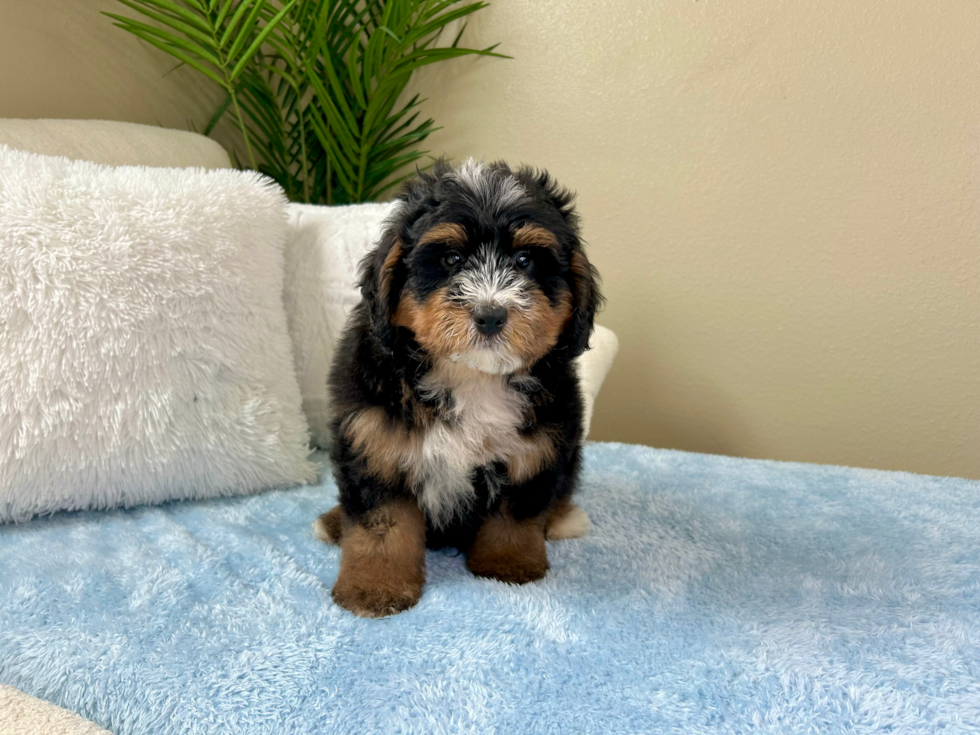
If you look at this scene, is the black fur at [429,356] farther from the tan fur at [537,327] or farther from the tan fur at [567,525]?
the tan fur at [567,525]

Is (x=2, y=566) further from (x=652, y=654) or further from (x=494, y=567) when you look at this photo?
(x=652, y=654)

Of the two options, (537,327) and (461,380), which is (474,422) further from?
(537,327)

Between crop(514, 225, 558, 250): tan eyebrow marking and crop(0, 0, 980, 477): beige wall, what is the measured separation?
1.78 meters

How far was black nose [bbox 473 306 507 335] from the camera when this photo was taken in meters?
1.67

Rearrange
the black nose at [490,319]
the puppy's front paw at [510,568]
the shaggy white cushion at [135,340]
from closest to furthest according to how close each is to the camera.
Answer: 1. the black nose at [490,319]
2. the puppy's front paw at [510,568]
3. the shaggy white cushion at [135,340]

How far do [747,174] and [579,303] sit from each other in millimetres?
1711

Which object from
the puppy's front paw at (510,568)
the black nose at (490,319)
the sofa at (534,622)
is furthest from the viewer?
the puppy's front paw at (510,568)

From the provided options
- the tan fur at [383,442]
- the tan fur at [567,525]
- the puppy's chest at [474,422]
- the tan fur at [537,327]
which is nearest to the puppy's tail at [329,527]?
the tan fur at [383,442]

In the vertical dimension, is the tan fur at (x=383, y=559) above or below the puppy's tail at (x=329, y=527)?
above

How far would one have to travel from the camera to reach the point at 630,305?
3.57 metres

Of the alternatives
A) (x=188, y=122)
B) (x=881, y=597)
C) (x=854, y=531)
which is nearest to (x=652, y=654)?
(x=881, y=597)

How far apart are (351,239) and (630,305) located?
1.41 metres

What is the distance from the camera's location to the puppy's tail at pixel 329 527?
2.24m

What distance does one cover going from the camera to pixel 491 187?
1.79m
